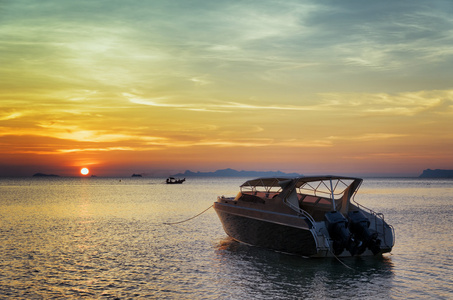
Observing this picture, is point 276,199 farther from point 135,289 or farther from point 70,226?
point 70,226

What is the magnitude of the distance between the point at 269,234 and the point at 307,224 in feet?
11.3

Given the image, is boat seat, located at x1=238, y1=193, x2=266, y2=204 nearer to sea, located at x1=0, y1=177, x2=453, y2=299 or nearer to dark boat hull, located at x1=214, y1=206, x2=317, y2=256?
dark boat hull, located at x1=214, y1=206, x2=317, y2=256

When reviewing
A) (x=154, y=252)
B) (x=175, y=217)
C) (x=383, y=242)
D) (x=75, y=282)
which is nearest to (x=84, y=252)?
(x=154, y=252)

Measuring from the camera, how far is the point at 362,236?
19.5m

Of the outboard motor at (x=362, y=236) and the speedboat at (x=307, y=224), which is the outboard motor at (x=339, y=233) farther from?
the outboard motor at (x=362, y=236)

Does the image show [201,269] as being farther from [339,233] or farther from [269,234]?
[339,233]

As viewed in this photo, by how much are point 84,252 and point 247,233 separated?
29.7 ft

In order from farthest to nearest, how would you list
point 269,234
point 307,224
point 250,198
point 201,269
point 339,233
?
point 250,198, point 269,234, point 307,224, point 339,233, point 201,269

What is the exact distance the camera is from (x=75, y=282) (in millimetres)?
16828

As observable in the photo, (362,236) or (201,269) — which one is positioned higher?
(362,236)

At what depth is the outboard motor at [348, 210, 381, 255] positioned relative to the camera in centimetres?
1941

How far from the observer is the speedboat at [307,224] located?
19344 millimetres

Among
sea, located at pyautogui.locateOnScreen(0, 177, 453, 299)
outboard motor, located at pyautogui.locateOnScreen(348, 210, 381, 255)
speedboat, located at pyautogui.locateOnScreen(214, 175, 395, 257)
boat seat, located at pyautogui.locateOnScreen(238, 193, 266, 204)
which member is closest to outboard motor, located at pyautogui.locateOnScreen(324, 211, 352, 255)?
speedboat, located at pyautogui.locateOnScreen(214, 175, 395, 257)

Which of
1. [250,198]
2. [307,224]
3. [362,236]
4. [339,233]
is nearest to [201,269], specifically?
[307,224]
